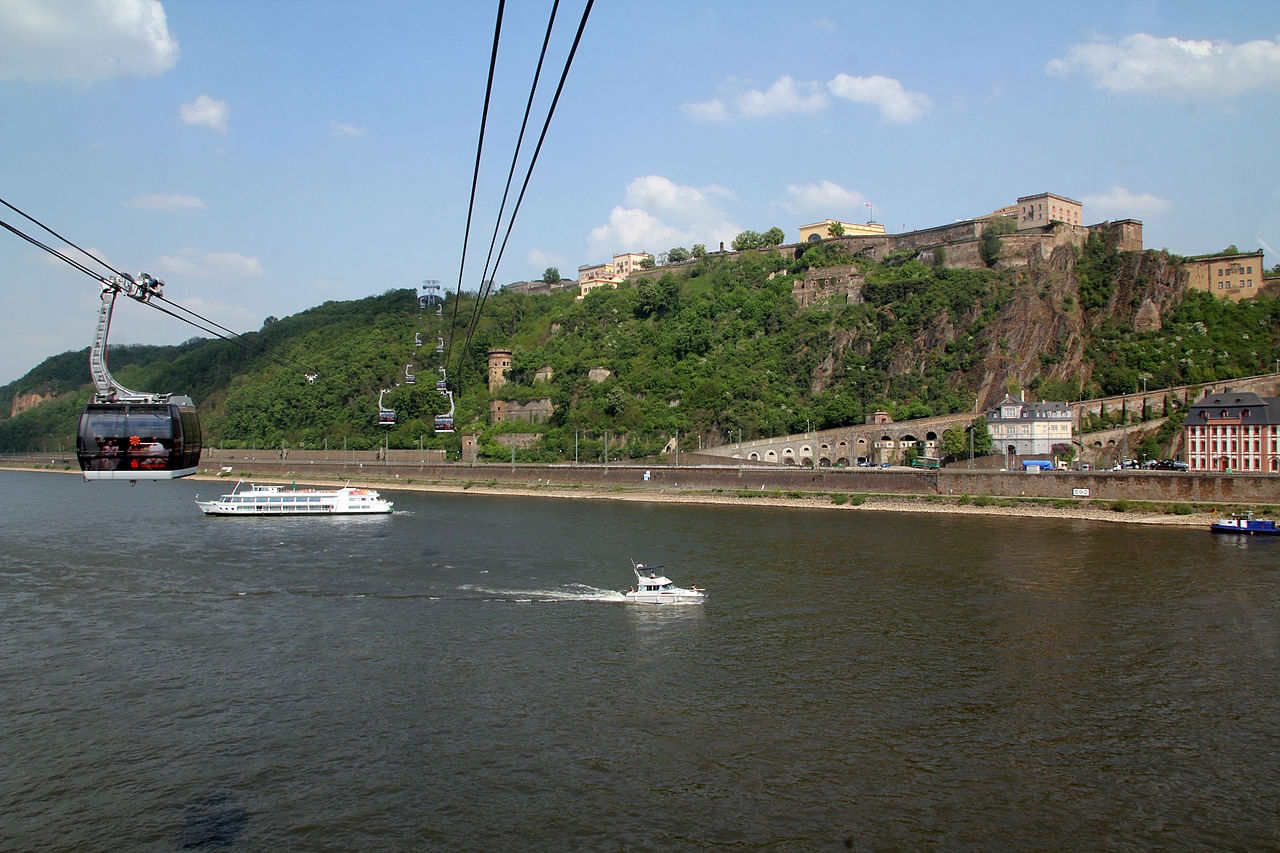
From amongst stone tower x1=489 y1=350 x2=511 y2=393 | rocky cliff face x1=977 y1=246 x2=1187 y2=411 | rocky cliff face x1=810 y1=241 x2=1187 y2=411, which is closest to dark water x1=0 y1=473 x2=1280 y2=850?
rocky cliff face x1=977 y1=246 x2=1187 y2=411

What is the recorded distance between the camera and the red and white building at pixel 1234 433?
42.0m

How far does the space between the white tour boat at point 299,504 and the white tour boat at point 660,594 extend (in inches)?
1058

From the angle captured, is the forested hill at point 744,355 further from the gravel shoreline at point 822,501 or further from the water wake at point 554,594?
the water wake at point 554,594

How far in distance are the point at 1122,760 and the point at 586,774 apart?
7.91 m

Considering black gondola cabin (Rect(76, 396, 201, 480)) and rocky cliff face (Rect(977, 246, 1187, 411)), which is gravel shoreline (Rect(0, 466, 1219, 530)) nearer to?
rocky cliff face (Rect(977, 246, 1187, 411))

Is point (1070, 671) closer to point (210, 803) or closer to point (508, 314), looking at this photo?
point (210, 803)

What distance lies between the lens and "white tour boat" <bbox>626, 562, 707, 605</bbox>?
22.4 m

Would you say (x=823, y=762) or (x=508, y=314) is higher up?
(x=508, y=314)

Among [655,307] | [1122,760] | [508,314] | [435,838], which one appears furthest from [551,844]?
[508,314]

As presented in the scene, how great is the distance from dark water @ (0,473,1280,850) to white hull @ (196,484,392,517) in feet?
57.7

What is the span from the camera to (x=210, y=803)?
38.1 ft

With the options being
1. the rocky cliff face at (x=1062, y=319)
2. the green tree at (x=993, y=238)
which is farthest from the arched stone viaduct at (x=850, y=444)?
the green tree at (x=993, y=238)

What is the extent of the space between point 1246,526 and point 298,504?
44.3 m

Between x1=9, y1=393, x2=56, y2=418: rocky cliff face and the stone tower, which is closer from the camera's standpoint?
the stone tower
